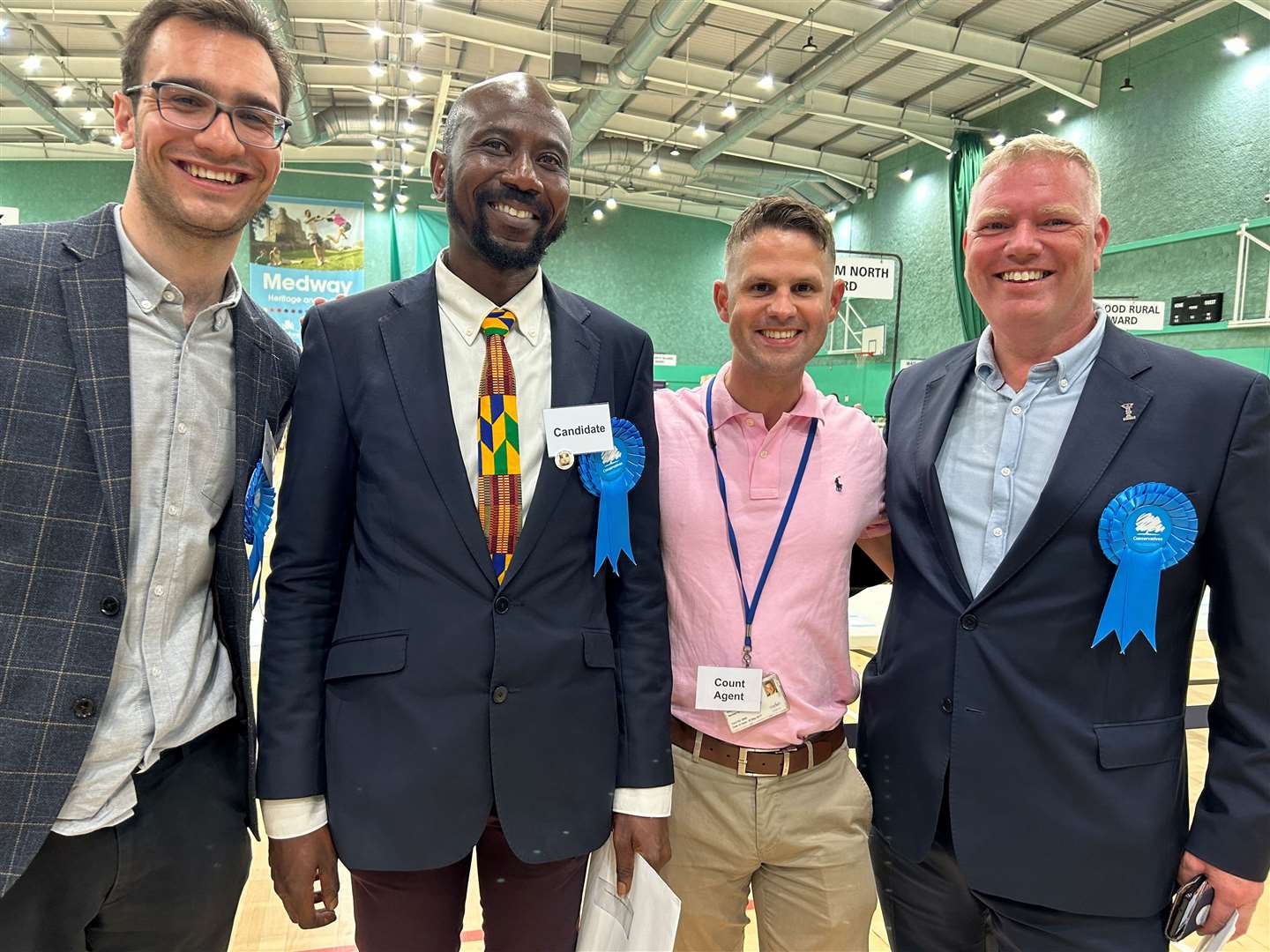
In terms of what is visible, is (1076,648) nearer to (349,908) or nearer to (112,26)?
(349,908)

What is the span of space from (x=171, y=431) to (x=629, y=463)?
771 millimetres

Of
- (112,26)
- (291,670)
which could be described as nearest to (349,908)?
(291,670)

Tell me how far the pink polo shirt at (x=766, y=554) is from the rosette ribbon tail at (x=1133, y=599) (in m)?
0.51

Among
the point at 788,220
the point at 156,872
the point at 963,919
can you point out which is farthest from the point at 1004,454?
the point at 156,872

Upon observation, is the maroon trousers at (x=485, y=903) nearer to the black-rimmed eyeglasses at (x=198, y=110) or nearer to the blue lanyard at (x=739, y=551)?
the blue lanyard at (x=739, y=551)

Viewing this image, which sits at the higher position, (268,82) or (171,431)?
(268,82)

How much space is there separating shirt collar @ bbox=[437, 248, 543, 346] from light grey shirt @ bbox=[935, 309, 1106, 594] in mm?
845

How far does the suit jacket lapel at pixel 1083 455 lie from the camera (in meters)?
1.54

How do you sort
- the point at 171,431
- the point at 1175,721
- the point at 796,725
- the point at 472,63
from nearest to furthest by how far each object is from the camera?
the point at 171,431
the point at 1175,721
the point at 796,725
the point at 472,63

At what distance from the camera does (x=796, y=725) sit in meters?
1.78

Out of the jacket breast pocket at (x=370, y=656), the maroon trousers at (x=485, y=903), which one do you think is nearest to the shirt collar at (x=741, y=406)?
the jacket breast pocket at (x=370, y=656)

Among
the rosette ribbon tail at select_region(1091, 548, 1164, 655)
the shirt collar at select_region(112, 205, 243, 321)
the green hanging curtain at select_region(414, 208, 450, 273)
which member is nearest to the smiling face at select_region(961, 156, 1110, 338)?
the rosette ribbon tail at select_region(1091, 548, 1164, 655)

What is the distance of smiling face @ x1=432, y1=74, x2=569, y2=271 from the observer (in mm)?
1562

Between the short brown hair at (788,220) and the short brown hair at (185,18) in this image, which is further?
the short brown hair at (788,220)
